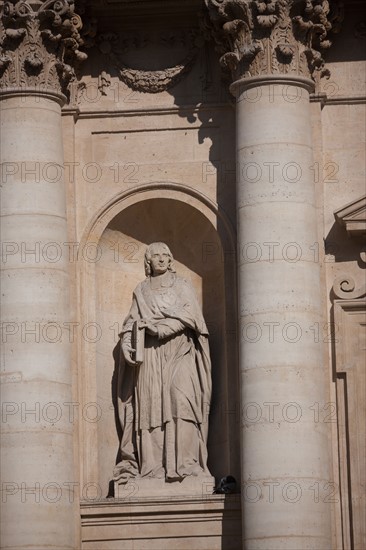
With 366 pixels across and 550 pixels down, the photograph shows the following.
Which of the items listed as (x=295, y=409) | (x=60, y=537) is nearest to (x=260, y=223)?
(x=295, y=409)

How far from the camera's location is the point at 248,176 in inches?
1046

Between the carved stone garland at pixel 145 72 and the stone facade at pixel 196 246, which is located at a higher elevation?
the carved stone garland at pixel 145 72

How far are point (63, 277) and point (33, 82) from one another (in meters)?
2.38

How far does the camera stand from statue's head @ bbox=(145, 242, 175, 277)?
2741 cm

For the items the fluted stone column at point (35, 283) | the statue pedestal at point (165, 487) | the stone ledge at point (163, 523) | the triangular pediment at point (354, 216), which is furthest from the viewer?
the triangular pediment at point (354, 216)

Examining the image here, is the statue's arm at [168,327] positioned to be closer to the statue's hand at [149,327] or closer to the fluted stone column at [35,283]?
the statue's hand at [149,327]

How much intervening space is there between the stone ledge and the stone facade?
20 millimetres

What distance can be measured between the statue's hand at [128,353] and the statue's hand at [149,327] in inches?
11.7

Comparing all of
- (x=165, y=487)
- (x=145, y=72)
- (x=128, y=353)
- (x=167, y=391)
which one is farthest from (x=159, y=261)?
(x=165, y=487)

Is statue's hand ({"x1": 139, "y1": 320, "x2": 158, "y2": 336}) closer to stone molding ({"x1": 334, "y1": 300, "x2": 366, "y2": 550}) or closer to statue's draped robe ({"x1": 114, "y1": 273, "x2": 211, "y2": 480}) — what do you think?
statue's draped robe ({"x1": 114, "y1": 273, "x2": 211, "y2": 480})

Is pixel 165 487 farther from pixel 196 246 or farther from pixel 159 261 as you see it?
pixel 196 246

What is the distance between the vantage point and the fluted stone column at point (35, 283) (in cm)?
2597

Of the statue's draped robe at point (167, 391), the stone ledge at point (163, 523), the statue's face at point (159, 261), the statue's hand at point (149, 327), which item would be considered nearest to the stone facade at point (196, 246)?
the stone ledge at point (163, 523)

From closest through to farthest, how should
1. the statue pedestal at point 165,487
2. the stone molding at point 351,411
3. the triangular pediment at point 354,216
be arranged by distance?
the stone molding at point 351,411
the statue pedestal at point 165,487
the triangular pediment at point 354,216
